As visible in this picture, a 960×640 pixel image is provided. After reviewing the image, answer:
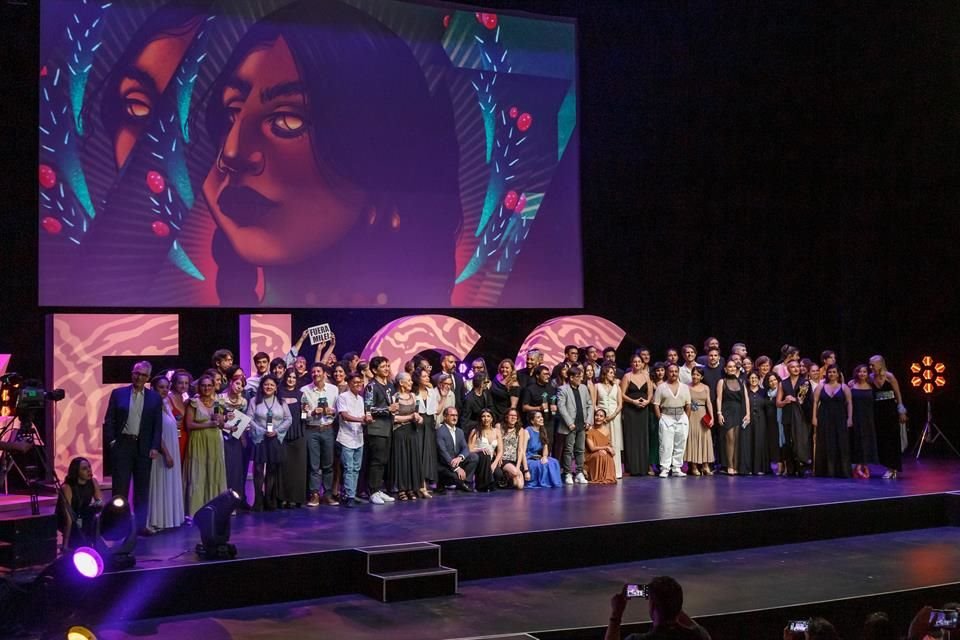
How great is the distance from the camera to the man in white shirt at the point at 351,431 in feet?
28.4

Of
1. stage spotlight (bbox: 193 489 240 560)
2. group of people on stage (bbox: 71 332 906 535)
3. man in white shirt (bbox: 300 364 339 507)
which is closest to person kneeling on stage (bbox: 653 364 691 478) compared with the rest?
group of people on stage (bbox: 71 332 906 535)

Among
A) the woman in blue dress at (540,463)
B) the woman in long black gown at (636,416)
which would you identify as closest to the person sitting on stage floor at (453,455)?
the woman in blue dress at (540,463)

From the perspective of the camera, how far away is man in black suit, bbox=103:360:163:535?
7.39 m

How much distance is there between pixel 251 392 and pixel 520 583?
9.64 feet

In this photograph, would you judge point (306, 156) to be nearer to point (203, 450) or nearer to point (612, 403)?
point (203, 450)

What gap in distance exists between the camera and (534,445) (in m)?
9.87

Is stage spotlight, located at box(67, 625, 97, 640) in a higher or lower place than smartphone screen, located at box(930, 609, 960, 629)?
lower

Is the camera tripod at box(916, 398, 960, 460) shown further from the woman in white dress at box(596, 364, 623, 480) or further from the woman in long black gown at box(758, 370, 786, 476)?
the woman in white dress at box(596, 364, 623, 480)

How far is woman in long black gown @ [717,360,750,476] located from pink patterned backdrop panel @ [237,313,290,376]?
4421 millimetres

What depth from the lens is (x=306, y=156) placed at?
10648 mm

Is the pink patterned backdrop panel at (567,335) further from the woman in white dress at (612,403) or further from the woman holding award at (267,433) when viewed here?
the woman holding award at (267,433)

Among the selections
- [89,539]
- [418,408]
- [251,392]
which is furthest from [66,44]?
[89,539]

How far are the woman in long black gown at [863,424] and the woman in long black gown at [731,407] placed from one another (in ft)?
3.37

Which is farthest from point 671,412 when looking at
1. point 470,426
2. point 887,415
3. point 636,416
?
point 470,426
